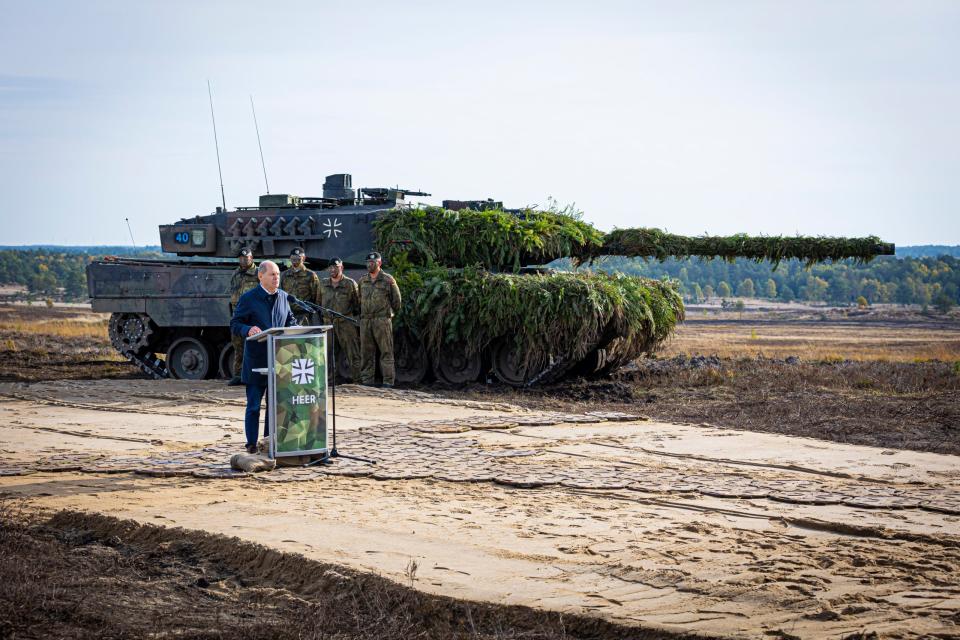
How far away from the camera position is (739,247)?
733 inches

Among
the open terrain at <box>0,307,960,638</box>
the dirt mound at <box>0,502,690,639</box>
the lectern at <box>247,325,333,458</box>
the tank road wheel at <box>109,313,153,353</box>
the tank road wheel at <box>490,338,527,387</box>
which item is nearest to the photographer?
the dirt mound at <box>0,502,690,639</box>

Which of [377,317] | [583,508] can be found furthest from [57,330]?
[583,508]

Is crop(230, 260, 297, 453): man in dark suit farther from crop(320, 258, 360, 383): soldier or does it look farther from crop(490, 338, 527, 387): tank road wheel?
crop(490, 338, 527, 387): tank road wheel

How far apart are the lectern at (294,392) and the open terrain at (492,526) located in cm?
29

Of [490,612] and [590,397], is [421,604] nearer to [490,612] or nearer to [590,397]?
[490,612]

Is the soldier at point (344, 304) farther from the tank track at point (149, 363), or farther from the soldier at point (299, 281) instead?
the tank track at point (149, 363)

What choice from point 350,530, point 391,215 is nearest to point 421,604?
point 350,530

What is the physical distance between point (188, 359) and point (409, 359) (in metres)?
3.74

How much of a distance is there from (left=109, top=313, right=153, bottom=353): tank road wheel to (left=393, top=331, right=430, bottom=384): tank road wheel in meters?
4.18

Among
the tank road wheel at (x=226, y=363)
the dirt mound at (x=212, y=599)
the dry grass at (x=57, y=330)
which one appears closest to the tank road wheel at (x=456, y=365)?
the tank road wheel at (x=226, y=363)

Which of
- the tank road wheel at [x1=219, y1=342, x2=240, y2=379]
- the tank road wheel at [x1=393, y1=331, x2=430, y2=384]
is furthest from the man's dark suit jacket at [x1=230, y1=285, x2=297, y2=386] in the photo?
the tank road wheel at [x1=219, y1=342, x2=240, y2=379]

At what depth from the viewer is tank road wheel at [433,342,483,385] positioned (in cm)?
1784

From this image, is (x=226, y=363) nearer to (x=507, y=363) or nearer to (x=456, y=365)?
(x=456, y=365)

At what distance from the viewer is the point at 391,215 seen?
A: 18625 millimetres
